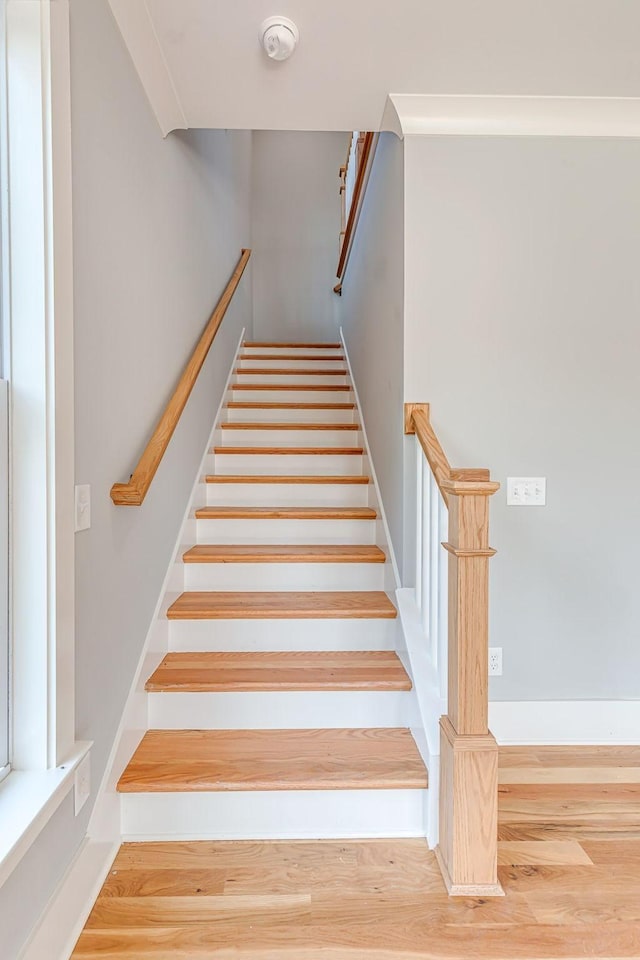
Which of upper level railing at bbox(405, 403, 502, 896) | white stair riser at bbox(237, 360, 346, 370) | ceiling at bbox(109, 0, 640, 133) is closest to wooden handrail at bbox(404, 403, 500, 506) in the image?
upper level railing at bbox(405, 403, 502, 896)

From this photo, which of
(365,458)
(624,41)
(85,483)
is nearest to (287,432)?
(365,458)

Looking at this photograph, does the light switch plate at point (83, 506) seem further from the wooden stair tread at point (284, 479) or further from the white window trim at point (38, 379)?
the wooden stair tread at point (284, 479)

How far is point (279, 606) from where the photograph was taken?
7.19ft

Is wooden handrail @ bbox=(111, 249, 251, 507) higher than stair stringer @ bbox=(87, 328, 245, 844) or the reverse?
higher

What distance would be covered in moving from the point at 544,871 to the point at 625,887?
0.19 metres

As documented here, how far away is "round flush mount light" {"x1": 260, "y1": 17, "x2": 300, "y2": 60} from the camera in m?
1.72

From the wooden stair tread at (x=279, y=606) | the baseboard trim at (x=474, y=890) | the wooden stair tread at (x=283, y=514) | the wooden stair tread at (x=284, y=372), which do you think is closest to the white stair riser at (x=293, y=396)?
the wooden stair tread at (x=284, y=372)

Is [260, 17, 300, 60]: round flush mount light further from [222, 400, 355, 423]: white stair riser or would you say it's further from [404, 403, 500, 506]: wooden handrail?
[222, 400, 355, 423]: white stair riser

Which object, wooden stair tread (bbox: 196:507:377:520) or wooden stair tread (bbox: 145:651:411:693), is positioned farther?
wooden stair tread (bbox: 196:507:377:520)

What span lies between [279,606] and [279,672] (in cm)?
28

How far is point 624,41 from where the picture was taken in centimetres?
182

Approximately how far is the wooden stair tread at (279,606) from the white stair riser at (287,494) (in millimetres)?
671

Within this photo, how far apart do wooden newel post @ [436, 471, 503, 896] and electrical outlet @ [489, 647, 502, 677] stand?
0.70m

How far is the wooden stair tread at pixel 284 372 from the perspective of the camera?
4047 millimetres
